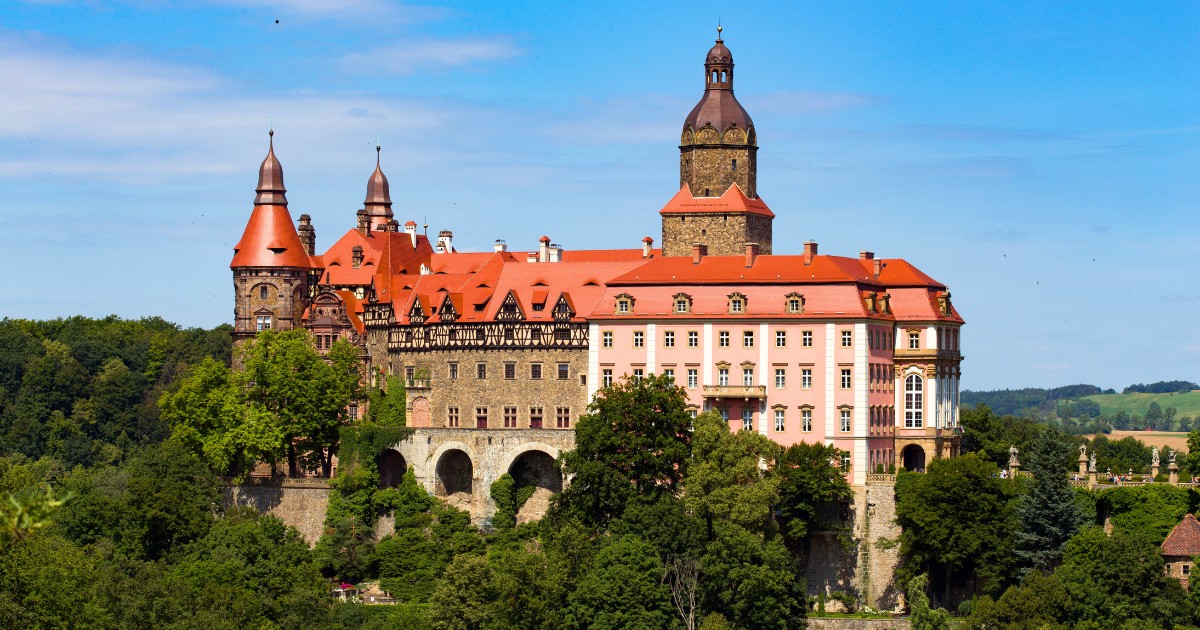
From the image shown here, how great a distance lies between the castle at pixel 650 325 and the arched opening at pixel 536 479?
12 cm

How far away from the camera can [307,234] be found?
10275cm

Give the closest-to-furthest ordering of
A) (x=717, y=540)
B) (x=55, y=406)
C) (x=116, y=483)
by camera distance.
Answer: (x=717, y=540) < (x=116, y=483) < (x=55, y=406)

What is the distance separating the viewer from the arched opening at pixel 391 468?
89.9m

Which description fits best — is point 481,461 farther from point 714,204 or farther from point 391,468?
point 714,204

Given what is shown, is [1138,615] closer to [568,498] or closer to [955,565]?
[955,565]

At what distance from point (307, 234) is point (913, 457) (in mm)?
34273

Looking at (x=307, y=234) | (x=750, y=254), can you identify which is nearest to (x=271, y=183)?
(x=307, y=234)

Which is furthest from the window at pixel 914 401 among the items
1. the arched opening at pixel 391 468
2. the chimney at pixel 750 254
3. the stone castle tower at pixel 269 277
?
the stone castle tower at pixel 269 277

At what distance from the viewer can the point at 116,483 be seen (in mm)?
103000

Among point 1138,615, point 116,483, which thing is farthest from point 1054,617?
point 116,483

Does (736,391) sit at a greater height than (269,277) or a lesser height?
lesser

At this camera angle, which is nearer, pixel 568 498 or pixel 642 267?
→ pixel 568 498

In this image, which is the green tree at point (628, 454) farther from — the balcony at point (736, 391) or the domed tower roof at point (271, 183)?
the domed tower roof at point (271, 183)

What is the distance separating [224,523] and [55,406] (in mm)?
64584
